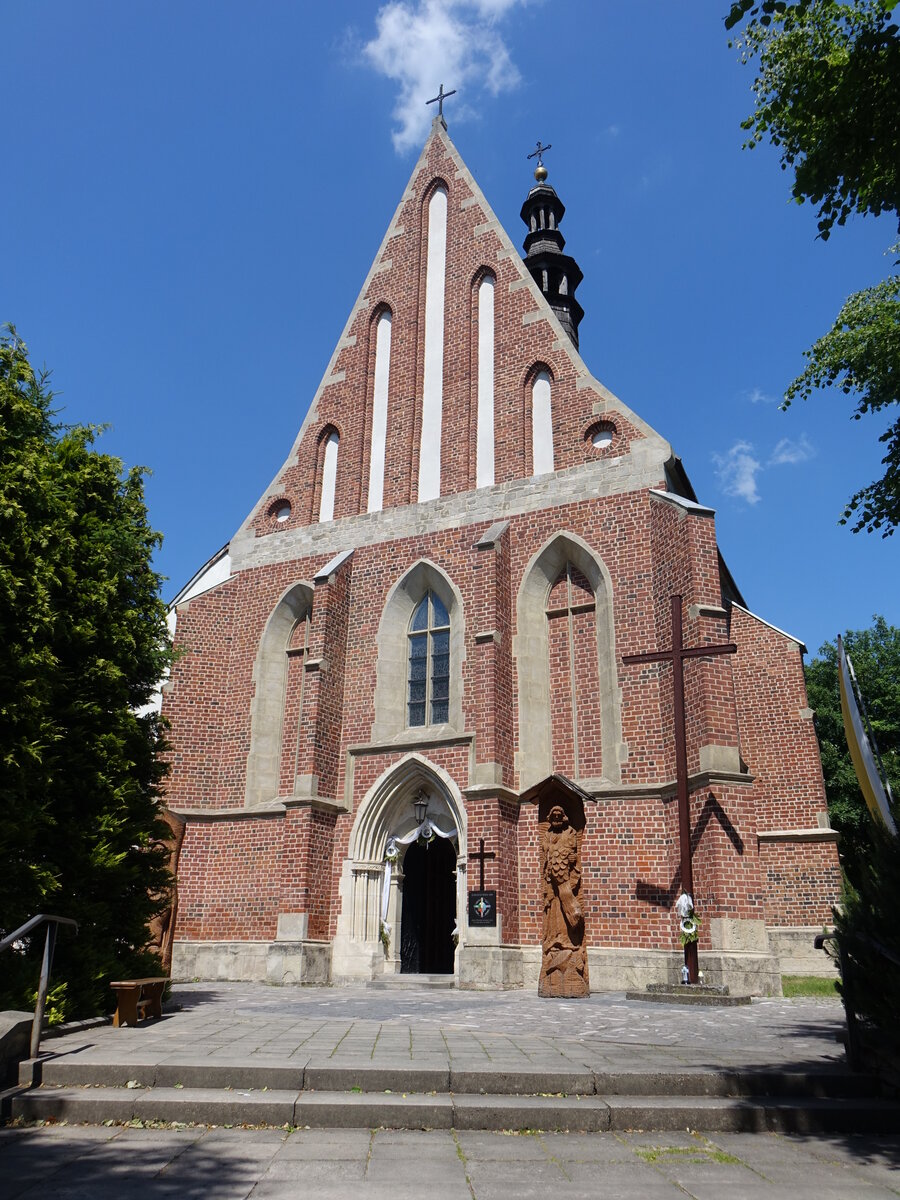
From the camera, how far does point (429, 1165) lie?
475cm

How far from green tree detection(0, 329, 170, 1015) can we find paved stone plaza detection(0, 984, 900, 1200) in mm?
1514

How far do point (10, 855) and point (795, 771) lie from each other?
14068 millimetres

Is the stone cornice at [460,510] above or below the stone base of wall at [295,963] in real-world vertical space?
above

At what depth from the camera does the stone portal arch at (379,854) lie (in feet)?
54.2

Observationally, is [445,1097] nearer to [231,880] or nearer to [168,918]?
[168,918]

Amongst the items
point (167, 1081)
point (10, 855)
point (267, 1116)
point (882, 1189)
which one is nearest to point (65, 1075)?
point (167, 1081)

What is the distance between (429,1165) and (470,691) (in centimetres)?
1234

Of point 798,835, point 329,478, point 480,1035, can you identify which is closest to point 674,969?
point 798,835

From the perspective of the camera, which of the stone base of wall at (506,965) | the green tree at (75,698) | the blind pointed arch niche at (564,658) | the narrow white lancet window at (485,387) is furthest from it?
the narrow white lancet window at (485,387)

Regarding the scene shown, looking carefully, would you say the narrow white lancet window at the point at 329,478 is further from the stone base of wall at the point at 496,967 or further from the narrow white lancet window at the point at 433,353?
the stone base of wall at the point at 496,967

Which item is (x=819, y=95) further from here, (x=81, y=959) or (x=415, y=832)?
(x=415, y=832)

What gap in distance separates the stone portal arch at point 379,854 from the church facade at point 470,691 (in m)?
0.05

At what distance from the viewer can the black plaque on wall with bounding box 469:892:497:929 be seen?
14805mm

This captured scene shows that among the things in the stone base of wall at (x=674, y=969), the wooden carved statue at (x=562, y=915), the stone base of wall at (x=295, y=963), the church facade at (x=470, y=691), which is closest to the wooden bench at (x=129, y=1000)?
the wooden carved statue at (x=562, y=915)
